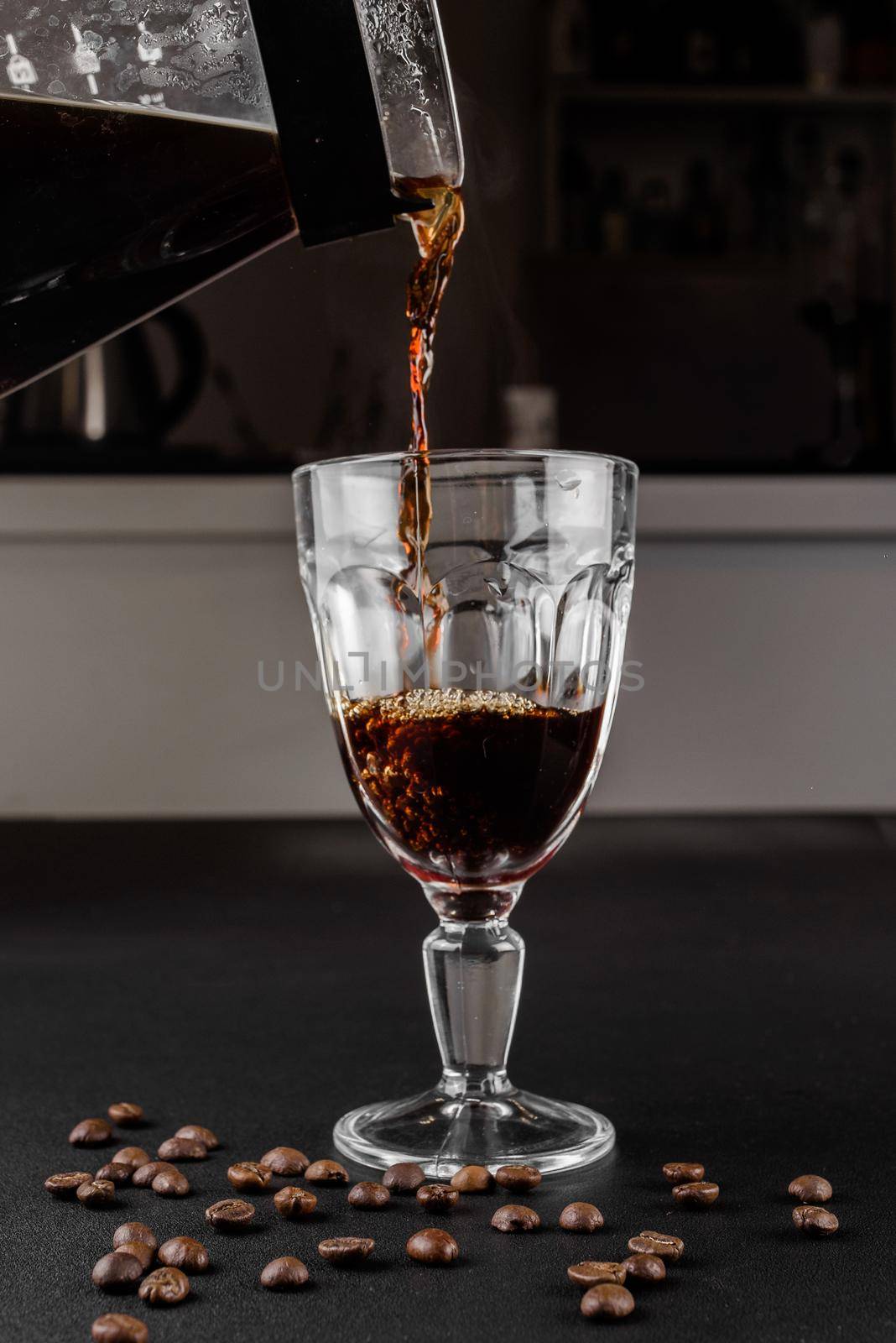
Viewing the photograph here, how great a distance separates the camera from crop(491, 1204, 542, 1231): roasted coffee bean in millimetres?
491

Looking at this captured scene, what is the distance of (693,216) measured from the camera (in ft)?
8.05

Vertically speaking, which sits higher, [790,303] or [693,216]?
[693,216]

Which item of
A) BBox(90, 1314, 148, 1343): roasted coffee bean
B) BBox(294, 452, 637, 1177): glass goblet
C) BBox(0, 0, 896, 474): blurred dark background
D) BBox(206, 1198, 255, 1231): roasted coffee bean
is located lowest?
BBox(206, 1198, 255, 1231): roasted coffee bean

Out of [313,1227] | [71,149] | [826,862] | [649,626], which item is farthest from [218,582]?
[313,1227]

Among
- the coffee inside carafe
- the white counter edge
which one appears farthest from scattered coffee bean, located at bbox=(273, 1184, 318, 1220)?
the white counter edge

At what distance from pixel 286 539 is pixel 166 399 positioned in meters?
0.55

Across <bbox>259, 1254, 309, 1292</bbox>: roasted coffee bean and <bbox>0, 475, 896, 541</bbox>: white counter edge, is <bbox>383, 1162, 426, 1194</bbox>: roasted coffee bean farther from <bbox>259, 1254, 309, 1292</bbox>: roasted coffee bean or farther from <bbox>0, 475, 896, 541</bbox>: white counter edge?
<bbox>0, 475, 896, 541</bbox>: white counter edge

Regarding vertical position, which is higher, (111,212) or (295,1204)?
(111,212)

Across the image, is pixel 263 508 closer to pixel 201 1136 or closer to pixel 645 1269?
pixel 201 1136

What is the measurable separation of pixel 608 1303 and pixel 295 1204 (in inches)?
5.2

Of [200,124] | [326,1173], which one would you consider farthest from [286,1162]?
[200,124]

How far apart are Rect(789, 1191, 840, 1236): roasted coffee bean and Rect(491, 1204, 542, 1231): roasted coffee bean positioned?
85mm

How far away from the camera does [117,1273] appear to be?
1.45 feet

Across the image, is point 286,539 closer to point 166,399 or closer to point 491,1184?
point 166,399
